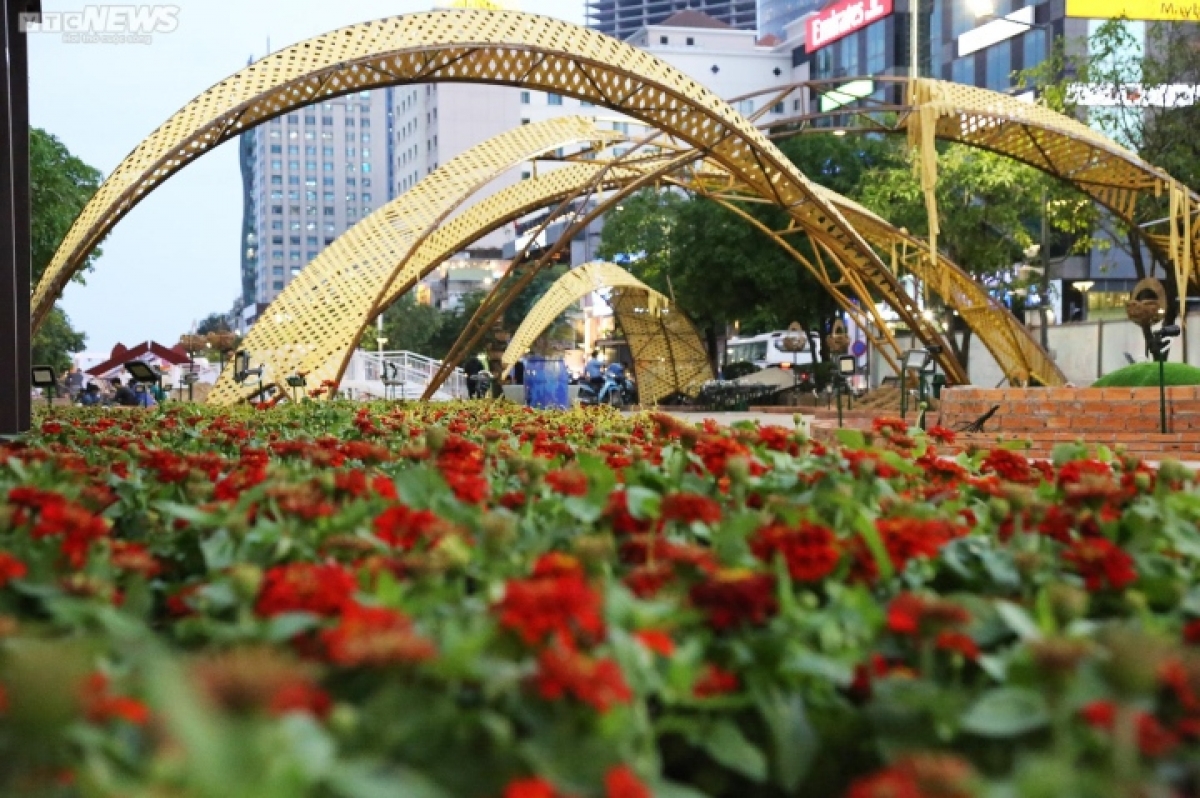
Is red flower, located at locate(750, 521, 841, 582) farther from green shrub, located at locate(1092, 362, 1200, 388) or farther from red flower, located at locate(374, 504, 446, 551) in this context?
green shrub, located at locate(1092, 362, 1200, 388)

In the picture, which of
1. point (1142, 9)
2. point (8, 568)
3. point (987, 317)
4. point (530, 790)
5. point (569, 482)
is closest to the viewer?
point (530, 790)

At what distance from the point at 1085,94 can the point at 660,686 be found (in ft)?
106

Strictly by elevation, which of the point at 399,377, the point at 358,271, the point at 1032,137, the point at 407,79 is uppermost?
the point at 1032,137

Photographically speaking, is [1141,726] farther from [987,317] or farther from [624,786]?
[987,317]

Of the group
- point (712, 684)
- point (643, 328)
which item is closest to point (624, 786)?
point (712, 684)

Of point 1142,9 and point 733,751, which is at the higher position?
point 1142,9

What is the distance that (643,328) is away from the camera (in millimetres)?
38969

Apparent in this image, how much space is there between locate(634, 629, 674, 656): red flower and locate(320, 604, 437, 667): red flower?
244mm

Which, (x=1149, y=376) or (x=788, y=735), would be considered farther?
(x=1149, y=376)

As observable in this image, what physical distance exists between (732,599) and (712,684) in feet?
0.41

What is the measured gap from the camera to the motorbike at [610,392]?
32.3m

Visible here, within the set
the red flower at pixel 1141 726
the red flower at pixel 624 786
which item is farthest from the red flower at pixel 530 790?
the red flower at pixel 1141 726

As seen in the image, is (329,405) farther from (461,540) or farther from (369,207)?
(369,207)

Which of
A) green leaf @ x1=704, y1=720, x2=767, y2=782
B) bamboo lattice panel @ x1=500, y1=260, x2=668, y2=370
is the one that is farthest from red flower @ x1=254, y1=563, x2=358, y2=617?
bamboo lattice panel @ x1=500, y1=260, x2=668, y2=370
